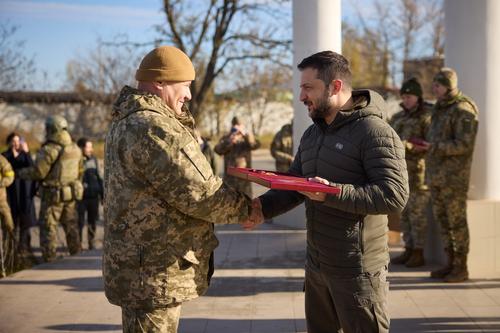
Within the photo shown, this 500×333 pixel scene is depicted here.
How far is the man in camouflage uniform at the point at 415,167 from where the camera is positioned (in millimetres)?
7535

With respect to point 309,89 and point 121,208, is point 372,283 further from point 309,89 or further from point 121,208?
point 121,208

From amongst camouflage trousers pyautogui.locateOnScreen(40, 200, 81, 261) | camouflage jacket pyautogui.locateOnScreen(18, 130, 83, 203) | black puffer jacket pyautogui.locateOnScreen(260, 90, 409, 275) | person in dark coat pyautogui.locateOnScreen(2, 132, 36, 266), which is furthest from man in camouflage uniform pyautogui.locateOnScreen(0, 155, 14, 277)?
black puffer jacket pyautogui.locateOnScreen(260, 90, 409, 275)

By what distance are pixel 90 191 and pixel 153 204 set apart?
762 centimetres

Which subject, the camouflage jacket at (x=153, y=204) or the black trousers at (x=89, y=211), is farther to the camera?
the black trousers at (x=89, y=211)

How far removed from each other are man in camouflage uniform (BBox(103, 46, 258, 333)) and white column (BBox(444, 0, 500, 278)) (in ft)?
15.1

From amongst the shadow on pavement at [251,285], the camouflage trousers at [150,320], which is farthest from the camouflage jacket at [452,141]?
the camouflage trousers at [150,320]

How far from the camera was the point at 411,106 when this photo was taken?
301 inches

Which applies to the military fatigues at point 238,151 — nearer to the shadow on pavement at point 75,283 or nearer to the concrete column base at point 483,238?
the shadow on pavement at point 75,283

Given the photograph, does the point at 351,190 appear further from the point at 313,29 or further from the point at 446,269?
the point at 313,29

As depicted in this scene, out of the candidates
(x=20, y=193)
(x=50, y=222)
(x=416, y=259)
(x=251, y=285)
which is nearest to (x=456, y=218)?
(x=416, y=259)

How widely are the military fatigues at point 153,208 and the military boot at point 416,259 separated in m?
4.84

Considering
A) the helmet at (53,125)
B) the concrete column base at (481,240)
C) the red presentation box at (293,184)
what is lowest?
the concrete column base at (481,240)

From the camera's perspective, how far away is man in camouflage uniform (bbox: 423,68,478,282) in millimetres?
6492

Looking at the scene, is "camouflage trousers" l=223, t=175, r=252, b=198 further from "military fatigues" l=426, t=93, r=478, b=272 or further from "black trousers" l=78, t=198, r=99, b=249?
"military fatigues" l=426, t=93, r=478, b=272
